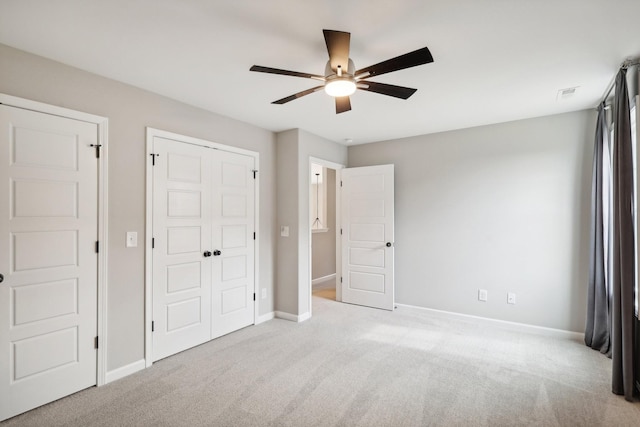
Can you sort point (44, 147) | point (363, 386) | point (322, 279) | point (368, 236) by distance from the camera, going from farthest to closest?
point (322, 279) → point (368, 236) → point (363, 386) → point (44, 147)

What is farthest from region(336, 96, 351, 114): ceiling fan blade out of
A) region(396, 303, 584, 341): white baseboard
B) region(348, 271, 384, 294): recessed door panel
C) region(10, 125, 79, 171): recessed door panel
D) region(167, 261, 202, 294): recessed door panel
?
region(396, 303, 584, 341): white baseboard

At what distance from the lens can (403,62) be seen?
1.79 m

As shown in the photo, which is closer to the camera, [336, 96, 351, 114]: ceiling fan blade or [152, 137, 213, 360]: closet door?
[336, 96, 351, 114]: ceiling fan blade

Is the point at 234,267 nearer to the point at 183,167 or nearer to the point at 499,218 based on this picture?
the point at 183,167

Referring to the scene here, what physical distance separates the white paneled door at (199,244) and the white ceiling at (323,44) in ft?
2.33

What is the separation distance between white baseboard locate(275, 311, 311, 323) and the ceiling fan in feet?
9.26

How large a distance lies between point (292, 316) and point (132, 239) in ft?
7.13

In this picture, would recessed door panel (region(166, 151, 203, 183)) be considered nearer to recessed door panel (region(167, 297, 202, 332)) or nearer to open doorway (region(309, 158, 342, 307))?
recessed door panel (region(167, 297, 202, 332))

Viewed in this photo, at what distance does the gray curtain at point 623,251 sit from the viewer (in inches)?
91.7

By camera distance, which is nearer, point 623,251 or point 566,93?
point 623,251

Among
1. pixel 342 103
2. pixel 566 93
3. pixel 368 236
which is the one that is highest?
pixel 566 93

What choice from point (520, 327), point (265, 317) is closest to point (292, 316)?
point (265, 317)

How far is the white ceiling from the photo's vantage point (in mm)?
1772

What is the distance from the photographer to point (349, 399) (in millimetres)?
2398
